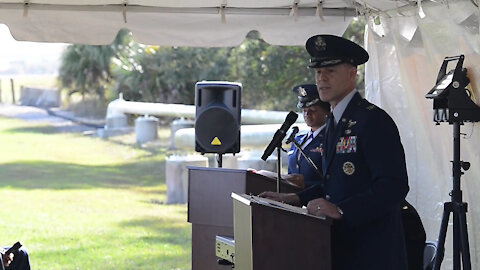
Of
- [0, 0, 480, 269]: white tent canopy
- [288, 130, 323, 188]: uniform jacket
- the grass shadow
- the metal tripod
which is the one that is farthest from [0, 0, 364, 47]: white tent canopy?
the grass shadow

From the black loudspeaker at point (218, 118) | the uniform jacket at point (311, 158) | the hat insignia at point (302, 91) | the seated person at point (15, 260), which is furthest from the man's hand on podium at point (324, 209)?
the black loudspeaker at point (218, 118)

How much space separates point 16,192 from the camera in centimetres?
1255

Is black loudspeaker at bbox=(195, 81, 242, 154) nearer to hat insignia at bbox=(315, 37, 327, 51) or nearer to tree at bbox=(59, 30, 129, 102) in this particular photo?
hat insignia at bbox=(315, 37, 327, 51)

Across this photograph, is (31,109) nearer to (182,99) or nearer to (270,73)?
(182,99)

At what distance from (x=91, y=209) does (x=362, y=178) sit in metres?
8.43

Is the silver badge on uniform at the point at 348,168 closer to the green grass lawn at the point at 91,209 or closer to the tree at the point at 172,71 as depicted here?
the green grass lawn at the point at 91,209

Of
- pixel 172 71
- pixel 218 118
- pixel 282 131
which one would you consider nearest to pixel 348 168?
pixel 282 131

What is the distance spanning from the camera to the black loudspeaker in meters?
5.59

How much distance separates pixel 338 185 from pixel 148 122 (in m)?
15.0

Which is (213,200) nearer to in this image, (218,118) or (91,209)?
(218,118)

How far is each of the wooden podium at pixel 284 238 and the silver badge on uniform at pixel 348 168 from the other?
245mm

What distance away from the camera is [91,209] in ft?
36.3

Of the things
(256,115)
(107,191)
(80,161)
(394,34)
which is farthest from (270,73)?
(394,34)

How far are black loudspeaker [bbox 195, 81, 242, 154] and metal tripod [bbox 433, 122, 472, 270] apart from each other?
75.2 inches
